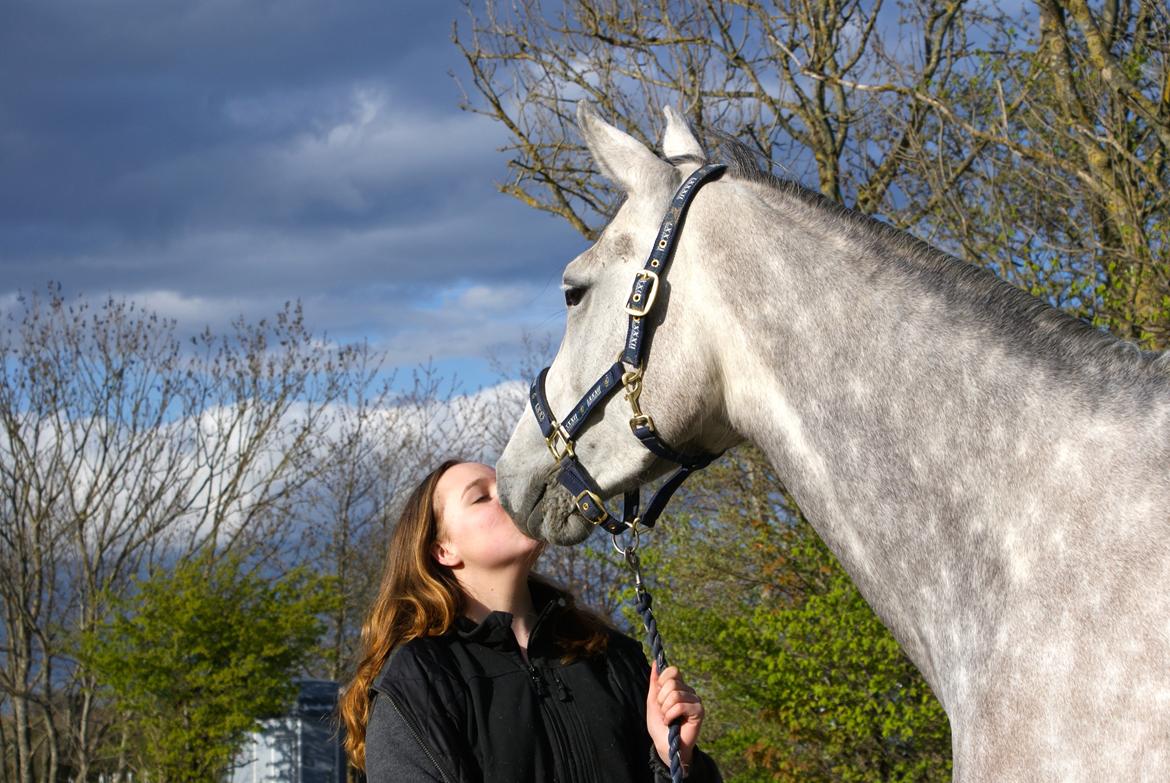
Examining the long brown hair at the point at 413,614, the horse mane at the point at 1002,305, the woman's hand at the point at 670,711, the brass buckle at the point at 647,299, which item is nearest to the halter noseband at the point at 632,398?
the brass buckle at the point at 647,299

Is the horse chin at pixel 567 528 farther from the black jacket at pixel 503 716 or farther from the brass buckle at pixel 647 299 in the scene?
the brass buckle at pixel 647 299

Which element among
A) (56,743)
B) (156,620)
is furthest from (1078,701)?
(56,743)

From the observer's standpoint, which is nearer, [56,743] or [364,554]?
[56,743]

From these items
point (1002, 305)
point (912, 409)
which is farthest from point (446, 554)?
point (1002, 305)

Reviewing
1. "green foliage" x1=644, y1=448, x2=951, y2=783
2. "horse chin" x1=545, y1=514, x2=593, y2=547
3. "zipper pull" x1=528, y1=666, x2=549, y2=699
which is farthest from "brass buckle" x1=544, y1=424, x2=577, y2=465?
"green foliage" x1=644, y1=448, x2=951, y2=783

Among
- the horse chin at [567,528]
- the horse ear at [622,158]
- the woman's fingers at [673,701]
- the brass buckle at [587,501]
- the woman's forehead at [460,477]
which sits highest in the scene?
the horse ear at [622,158]

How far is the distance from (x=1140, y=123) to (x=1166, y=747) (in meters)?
6.93

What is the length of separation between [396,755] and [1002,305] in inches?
59.4

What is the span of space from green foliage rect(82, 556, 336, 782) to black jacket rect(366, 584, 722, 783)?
969cm

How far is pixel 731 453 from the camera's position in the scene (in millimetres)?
8375

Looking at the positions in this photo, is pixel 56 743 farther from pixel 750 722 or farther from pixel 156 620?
pixel 750 722

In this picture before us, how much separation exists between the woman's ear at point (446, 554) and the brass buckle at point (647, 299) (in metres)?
1.01

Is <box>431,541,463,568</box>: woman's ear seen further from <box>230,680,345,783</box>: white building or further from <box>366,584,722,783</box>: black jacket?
<box>230,680,345,783</box>: white building

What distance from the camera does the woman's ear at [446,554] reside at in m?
2.76
